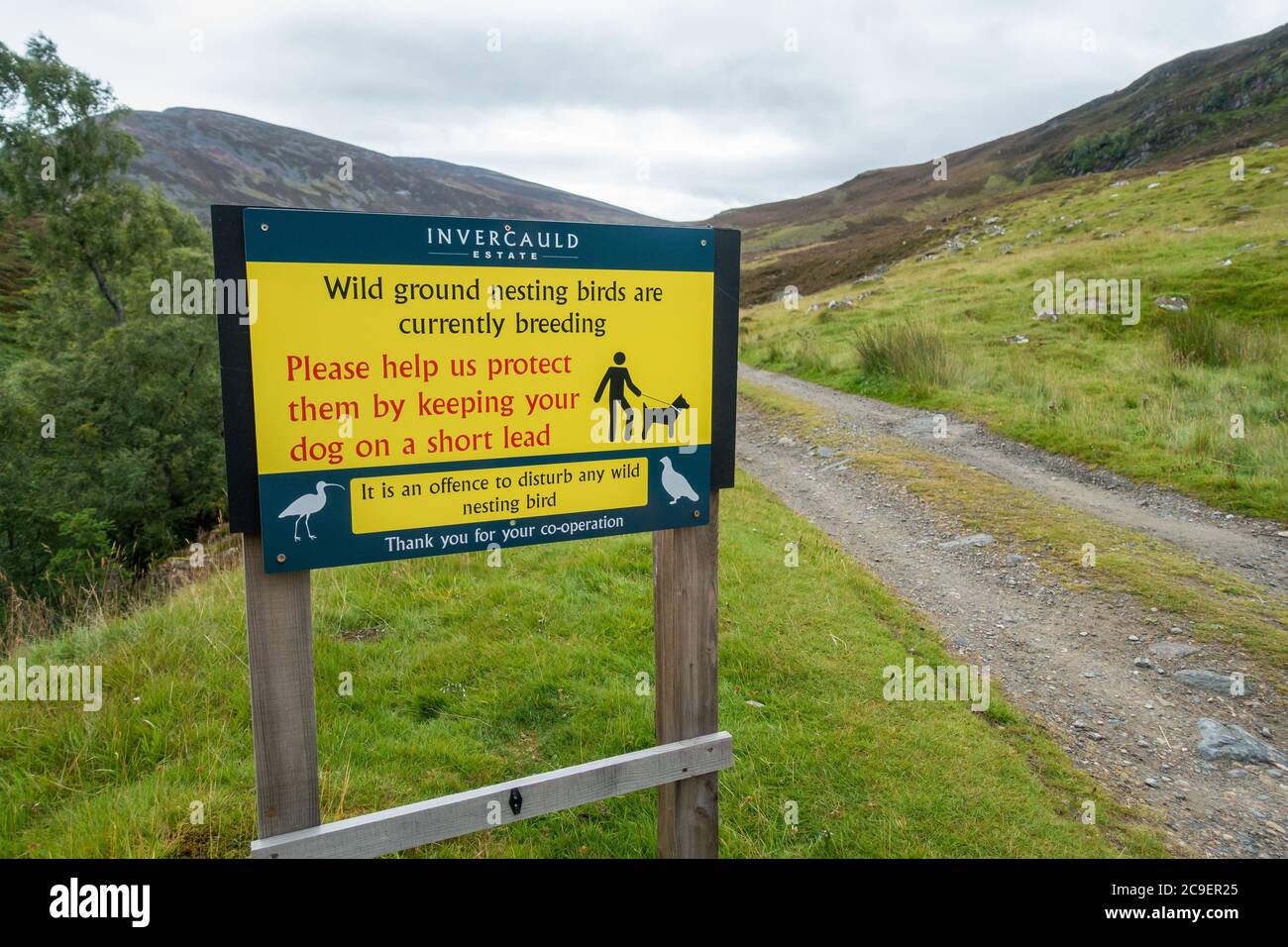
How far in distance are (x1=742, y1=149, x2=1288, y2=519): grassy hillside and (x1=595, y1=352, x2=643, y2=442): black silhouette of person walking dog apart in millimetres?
8483

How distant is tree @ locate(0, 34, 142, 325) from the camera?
27062mm

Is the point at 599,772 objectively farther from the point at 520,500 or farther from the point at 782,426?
the point at 782,426

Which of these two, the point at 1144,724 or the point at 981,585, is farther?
the point at 981,585

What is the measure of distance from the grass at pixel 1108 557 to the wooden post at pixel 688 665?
4283mm

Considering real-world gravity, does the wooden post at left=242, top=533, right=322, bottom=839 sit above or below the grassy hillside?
below

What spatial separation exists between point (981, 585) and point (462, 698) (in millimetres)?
4674

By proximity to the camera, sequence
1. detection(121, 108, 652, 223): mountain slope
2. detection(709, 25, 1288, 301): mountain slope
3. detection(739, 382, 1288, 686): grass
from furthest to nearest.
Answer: detection(121, 108, 652, 223): mountain slope, detection(709, 25, 1288, 301): mountain slope, detection(739, 382, 1288, 686): grass

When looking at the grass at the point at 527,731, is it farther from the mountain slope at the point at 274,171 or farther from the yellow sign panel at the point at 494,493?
the mountain slope at the point at 274,171

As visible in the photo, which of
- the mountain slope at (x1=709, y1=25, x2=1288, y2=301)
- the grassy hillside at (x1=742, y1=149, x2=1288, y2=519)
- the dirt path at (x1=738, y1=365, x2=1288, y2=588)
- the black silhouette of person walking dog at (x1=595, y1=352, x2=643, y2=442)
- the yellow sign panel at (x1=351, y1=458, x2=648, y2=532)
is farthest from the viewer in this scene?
the mountain slope at (x1=709, y1=25, x2=1288, y2=301)

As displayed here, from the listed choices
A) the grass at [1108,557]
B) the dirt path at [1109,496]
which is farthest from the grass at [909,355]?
the grass at [1108,557]

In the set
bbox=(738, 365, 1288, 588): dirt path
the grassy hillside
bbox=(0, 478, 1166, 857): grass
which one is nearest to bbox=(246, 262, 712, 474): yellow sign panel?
bbox=(0, 478, 1166, 857): grass

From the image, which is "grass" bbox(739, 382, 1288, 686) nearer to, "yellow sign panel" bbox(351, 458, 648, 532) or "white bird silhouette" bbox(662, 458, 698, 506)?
"white bird silhouette" bbox(662, 458, 698, 506)

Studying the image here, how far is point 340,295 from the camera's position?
234 cm
